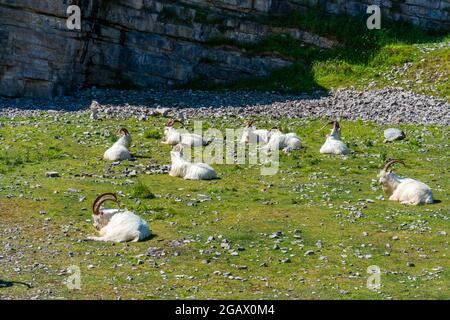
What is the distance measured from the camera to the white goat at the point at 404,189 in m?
30.8

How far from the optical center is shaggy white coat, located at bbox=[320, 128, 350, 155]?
3912cm

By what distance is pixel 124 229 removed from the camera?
2627cm

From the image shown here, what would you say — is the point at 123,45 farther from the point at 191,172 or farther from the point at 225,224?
the point at 225,224

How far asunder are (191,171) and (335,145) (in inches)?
285

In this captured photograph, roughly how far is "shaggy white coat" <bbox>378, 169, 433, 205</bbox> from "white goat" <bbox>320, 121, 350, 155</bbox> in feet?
22.5

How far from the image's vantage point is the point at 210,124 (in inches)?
1768
